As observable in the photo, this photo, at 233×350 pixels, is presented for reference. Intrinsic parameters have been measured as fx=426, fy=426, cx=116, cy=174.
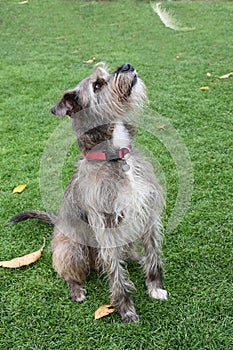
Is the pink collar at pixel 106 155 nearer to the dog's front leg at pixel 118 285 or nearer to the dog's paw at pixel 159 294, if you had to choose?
the dog's front leg at pixel 118 285

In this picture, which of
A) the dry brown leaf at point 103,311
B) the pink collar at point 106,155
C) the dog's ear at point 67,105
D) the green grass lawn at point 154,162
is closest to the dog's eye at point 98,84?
the dog's ear at point 67,105

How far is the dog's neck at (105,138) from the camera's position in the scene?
2742 millimetres

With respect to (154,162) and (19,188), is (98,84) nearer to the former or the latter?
(154,162)

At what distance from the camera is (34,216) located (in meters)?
3.73

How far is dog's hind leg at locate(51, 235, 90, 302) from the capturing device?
10.5 ft

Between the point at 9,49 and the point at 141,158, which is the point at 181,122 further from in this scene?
the point at 9,49

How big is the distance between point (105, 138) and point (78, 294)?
1240 mm

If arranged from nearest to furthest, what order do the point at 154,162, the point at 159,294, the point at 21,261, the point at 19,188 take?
1. the point at 159,294
2. the point at 154,162
3. the point at 21,261
4. the point at 19,188

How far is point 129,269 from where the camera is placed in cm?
350

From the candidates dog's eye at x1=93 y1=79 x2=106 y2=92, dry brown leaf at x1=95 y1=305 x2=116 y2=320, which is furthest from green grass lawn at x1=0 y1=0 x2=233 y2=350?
dog's eye at x1=93 y1=79 x2=106 y2=92

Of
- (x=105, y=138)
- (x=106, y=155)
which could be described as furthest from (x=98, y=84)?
(x=106, y=155)

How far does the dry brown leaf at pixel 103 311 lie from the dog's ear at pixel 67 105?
141cm

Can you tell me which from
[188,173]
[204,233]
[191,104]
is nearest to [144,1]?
[191,104]

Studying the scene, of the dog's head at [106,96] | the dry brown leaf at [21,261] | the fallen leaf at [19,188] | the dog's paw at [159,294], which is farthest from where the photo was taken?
the fallen leaf at [19,188]
